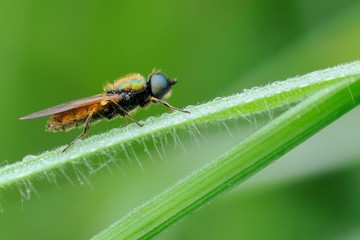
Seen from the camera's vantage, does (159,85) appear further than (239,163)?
Yes

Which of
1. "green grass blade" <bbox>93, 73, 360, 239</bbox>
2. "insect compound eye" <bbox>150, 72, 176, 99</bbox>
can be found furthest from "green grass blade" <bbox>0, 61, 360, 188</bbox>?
"insect compound eye" <bbox>150, 72, 176, 99</bbox>

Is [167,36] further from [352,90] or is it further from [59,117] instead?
[352,90]

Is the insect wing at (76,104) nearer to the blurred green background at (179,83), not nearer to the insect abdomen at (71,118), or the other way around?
the insect abdomen at (71,118)

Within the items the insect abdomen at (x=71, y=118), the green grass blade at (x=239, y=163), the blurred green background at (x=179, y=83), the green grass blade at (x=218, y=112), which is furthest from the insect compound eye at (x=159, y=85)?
the green grass blade at (x=239, y=163)

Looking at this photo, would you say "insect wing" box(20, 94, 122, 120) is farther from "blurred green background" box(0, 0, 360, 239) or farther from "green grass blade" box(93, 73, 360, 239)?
"green grass blade" box(93, 73, 360, 239)

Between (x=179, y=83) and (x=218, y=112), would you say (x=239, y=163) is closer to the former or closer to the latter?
(x=218, y=112)

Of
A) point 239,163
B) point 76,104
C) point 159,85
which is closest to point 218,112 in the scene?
point 239,163
